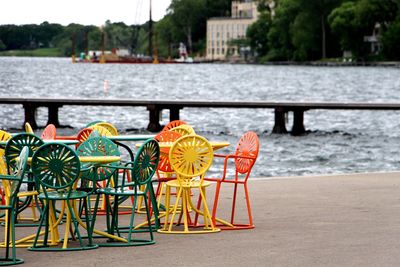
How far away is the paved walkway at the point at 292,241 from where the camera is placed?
895cm

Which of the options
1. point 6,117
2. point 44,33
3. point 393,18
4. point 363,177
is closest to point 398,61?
point 393,18

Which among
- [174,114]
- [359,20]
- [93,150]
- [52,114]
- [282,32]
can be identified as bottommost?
[282,32]

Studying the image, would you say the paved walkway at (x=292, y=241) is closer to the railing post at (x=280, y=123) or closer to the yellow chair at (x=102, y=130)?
the yellow chair at (x=102, y=130)

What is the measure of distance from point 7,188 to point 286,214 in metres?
3.53

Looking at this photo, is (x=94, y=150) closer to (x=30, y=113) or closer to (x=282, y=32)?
(x=30, y=113)

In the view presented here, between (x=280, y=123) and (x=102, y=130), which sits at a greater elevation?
(x=102, y=130)

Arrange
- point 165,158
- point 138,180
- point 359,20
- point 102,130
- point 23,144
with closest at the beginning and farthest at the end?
point 138,180 → point 23,144 → point 165,158 → point 102,130 → point 359,20

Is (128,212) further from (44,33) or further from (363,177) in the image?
(44,33)

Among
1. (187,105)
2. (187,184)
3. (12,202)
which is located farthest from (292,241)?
(187,105)

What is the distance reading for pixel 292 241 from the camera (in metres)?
9.91

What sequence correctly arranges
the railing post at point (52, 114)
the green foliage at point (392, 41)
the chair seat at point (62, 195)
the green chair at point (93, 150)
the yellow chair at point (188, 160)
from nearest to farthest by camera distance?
1. the chair seat at point (62, 195)
2. the green chair at point (93, 150)
3. the yellow chair at point (188, 160)
4. the railing post at point (52, 114)
5. the green foliage at point (392, 41)

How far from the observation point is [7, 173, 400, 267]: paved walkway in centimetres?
895

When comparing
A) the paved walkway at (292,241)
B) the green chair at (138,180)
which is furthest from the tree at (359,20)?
the green chair at (138,180)

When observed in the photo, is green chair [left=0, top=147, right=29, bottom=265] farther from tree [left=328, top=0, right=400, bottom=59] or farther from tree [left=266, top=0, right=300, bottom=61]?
tree [left=266, top=0, right=300, bottom=61]
